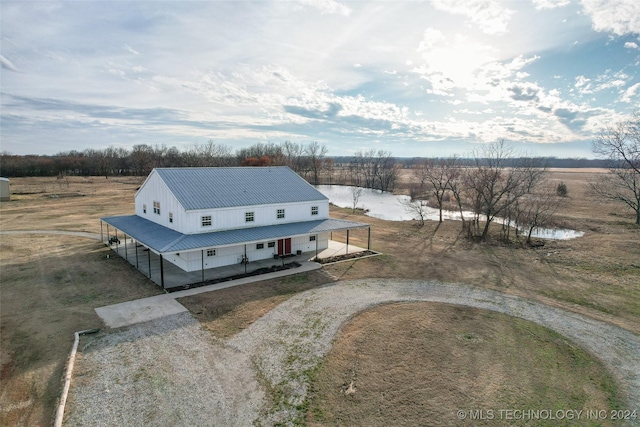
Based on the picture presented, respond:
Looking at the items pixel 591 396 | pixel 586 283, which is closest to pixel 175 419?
pixel 591 396

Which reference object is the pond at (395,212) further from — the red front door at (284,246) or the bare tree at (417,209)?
the red front door at (284,246)

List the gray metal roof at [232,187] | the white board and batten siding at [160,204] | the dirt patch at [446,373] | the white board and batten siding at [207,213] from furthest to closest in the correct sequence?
the gray metal roof at [232,187] → the white board and batten siding at [160,204] → the white board and batten siding at [207,213] → the dirt patch at [446,373]

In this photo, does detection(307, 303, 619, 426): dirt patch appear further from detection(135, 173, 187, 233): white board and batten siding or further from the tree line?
the tree line

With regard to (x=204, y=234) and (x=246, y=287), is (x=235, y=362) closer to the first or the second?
(x=246, y=287)

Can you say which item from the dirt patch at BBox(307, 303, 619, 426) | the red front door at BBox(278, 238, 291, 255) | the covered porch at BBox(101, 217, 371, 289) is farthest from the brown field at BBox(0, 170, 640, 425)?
the red front door at BBox(278, 238, 291, 255)

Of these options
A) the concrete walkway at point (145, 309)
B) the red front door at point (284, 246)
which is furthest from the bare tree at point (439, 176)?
the concrete walkway at point (145, 309)

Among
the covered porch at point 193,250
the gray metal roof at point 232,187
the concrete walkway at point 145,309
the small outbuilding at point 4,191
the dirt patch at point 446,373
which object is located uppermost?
the gray metal roof at point 232,187

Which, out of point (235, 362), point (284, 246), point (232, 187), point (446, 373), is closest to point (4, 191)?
point (232, 187)
